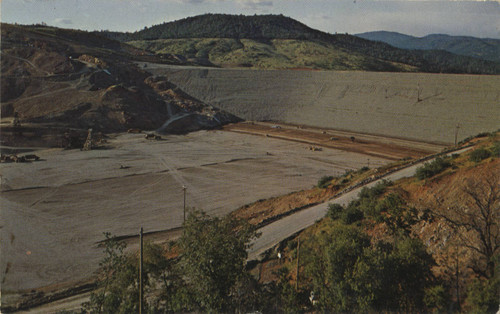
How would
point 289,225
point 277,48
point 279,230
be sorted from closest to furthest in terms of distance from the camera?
point 279,230, point 289,225, point 277,48

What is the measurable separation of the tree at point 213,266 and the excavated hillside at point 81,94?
4276 cm

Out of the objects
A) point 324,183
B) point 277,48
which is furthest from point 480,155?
point 277,48

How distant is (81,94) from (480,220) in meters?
60.3

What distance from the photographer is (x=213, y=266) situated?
1112 cm

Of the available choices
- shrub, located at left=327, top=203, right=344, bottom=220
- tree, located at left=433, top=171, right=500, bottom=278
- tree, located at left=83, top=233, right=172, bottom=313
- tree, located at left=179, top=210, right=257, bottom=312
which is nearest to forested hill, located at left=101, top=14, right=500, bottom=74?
shrub, located at left=327, top=203, right=344, bottom=220

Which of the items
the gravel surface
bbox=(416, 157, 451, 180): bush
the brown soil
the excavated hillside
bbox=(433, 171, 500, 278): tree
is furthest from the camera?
the excavated hillside

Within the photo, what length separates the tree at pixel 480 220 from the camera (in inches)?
438

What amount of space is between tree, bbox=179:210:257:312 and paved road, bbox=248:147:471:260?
550 cm

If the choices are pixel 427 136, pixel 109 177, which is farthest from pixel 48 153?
pixel 427 136

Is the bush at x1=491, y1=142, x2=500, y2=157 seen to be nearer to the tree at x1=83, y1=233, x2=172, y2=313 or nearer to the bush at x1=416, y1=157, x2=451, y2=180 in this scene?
the bush at x1=416, y1=157, x2=451, y2=180

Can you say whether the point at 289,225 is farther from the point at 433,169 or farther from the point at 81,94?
the point at 81,94

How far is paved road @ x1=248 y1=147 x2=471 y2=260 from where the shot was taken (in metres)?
18.2

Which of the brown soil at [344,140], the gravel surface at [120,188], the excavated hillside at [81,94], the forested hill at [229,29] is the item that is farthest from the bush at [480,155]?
the forested hill at [229,29]

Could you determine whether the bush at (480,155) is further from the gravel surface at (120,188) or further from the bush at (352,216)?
the gravel surface at (120,188)
